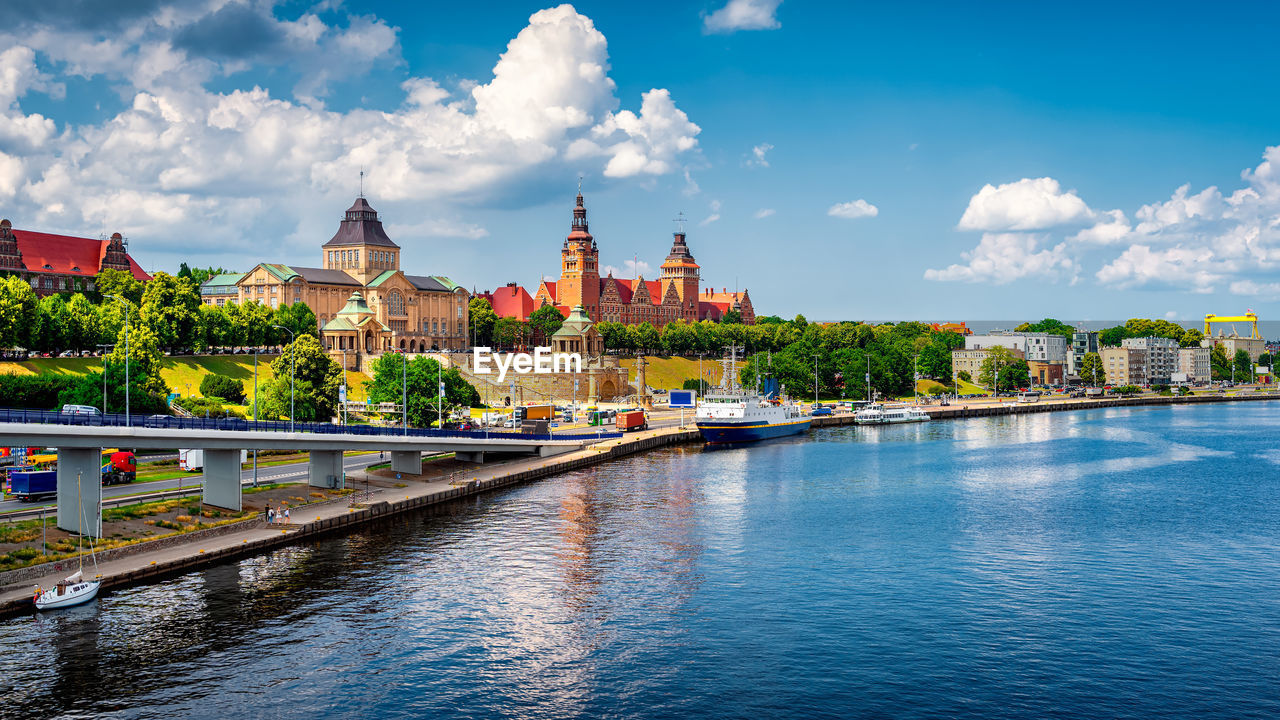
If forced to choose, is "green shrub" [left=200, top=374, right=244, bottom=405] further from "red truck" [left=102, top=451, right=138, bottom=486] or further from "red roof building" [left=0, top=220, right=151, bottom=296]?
"red roof building" [left=0, top=220, right=151, bottom=296]

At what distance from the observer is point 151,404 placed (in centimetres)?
10344

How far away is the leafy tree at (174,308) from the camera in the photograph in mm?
148375

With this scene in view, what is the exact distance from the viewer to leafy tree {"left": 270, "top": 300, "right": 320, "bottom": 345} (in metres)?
172

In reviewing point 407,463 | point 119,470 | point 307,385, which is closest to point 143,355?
point 307,385

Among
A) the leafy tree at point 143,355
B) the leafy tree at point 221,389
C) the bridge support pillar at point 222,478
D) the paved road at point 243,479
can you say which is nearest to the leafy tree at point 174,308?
the leafy tree at point 143,355

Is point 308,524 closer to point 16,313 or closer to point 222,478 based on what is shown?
point 222,478

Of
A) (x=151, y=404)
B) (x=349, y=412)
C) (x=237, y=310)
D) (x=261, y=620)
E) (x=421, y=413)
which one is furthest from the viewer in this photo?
(x=237, y=310)

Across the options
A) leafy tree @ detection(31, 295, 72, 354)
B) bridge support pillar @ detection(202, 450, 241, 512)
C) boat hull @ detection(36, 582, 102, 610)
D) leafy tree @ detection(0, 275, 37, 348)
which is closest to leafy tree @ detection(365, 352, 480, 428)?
leafy tree @ detection(31, 295, 72, 354)

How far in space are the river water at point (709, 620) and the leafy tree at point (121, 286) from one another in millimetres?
110050

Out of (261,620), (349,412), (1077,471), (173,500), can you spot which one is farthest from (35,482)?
(1077,471)

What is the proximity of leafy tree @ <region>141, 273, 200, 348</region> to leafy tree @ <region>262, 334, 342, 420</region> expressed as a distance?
38875mm

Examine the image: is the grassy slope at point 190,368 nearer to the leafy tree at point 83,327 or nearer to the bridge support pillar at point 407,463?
the leafy tree at point 83,327

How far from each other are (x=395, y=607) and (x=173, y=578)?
1345 centimetres

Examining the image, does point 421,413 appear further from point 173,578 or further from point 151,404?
point 173,578
